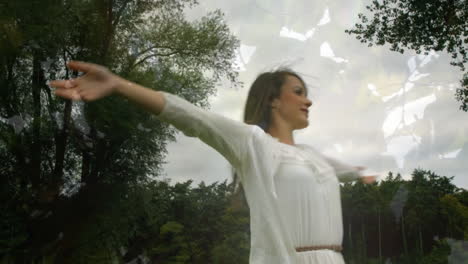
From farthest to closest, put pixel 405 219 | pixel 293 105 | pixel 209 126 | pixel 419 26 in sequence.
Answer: pixel 419 26 → pixel 405 219 → pixel 293 105 → pixel 209 126

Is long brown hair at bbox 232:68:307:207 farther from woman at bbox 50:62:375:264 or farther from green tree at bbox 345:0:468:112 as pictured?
green tree at bbox 345:0:468:112

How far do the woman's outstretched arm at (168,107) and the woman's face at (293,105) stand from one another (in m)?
0.19

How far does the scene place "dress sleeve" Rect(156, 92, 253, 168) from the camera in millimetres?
811

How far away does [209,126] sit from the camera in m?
0.85

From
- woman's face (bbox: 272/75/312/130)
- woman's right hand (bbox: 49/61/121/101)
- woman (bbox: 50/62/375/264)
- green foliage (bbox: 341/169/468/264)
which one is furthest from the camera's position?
green foliage (bbox: 341/169/468/264)

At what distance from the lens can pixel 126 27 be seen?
3.61 meters

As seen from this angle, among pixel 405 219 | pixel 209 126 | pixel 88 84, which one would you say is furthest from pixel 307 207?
pixel 405 219

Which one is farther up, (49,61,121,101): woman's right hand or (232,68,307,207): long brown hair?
(232,68,307,207): long brown hair

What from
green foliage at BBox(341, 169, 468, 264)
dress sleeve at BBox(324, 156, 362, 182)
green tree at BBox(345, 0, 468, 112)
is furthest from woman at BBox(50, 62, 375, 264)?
green tree at BBox(345, 0, 468, 112)

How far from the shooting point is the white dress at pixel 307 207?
2.97 ft

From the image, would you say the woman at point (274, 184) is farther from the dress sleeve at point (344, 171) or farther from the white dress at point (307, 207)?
the dress sleeve at point (344, 171)

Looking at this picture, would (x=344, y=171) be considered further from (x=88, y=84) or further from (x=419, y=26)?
(x=419, y=26)

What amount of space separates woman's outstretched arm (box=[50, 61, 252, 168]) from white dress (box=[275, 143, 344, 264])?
98 millimetres

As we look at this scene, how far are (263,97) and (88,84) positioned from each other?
454 mm
